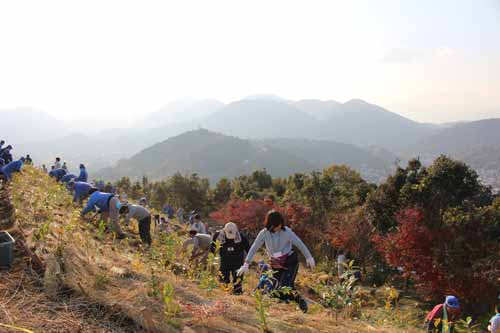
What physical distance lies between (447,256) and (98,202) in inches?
371

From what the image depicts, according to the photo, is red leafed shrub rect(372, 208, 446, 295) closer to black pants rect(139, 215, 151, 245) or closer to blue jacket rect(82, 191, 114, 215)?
black pants rect(139, 215, 151, 245)

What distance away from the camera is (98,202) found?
7.20 meters

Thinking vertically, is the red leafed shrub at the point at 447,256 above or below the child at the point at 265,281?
below

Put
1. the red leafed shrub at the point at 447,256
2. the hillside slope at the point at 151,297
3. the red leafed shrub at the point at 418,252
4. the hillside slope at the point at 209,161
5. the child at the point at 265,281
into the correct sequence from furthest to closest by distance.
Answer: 1. the hillside slope at the point at 209,161
2. the red leafed shrub at the point at 418,252
3. the red leafed shrub at the point at 447,256
4. the child at the point at 265,281
5. the hillside slope at the point at 151,297

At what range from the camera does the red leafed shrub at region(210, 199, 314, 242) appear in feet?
59.5

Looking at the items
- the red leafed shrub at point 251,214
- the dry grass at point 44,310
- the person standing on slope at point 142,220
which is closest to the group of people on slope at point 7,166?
the person standing on slope at point 142,220

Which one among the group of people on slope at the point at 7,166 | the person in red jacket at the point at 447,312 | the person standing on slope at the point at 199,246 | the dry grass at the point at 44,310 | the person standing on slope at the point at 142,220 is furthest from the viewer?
the person standing on slope at the point at 142,220

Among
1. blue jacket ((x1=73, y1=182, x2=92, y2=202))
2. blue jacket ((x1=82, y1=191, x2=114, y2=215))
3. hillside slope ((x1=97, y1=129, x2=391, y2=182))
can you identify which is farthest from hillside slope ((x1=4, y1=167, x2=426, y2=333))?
hillside slope ((x1=97, y1=129, x2=391, y2=182))

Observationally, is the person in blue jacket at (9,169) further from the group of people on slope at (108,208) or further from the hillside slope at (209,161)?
the hillside slope at (209,161)

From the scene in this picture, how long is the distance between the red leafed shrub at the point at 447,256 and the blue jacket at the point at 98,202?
28.5 ft

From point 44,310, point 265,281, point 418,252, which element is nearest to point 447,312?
point 265,281

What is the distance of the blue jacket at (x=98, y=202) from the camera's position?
23.2 ft

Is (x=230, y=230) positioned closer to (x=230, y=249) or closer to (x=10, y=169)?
(x=230, y=249)

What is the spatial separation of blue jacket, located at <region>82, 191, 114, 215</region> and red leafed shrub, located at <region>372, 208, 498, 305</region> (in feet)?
28.5
